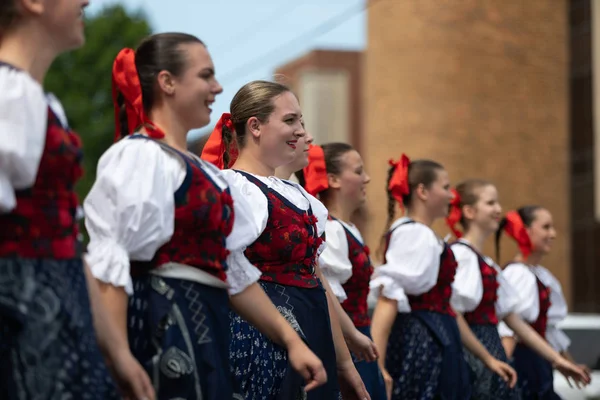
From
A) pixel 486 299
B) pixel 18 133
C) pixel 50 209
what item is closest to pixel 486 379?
pixel 486 299

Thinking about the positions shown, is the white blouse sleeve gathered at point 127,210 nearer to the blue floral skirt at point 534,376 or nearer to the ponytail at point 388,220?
the ponytail at point 388,220

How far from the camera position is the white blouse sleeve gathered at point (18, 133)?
2643 mm

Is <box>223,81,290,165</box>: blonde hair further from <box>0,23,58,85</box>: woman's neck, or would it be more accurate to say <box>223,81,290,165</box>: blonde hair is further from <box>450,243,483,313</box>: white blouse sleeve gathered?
<box>450,243,483,313</box>: white blouse sleeve gathered

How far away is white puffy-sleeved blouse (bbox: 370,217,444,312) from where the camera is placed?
6.30m

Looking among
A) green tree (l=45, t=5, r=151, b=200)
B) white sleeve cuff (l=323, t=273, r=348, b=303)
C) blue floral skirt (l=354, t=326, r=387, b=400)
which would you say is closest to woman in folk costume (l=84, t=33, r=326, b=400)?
white sleeve cuff (l=323, t=273, r=348, b=303)

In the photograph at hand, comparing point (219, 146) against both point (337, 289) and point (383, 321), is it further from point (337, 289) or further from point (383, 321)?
point (383, 321)

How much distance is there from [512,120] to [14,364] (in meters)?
18.4

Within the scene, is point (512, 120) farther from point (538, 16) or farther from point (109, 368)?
point (109, 368)

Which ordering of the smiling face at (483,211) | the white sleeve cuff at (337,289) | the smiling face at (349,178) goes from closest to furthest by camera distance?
the white sleeve cuff at (337,289), the smiling face at (349,178), the smiling face at (483,211)

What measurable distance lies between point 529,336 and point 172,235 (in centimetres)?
465

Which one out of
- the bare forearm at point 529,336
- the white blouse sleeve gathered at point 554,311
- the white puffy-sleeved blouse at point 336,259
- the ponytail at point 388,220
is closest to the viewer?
the white puffy-sleeved blouse at point 336,259

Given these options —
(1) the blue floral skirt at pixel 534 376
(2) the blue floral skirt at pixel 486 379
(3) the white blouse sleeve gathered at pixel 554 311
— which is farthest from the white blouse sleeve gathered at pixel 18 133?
(3) the white blouse sleeve gathered at pixel 554 311

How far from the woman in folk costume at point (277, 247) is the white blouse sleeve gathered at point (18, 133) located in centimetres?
171

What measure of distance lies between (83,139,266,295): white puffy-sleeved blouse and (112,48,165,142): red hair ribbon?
5.5 inches
